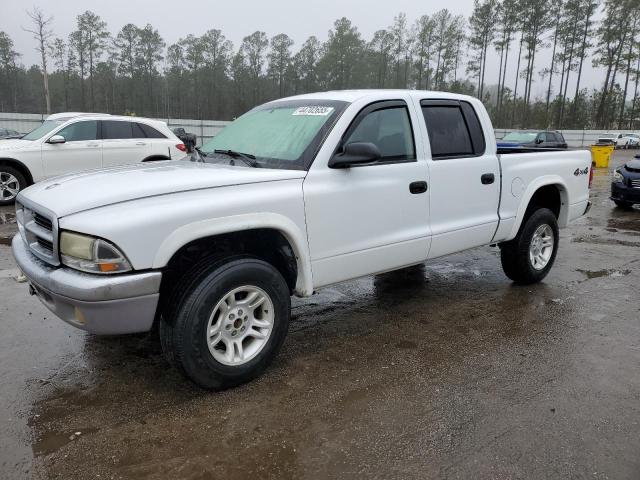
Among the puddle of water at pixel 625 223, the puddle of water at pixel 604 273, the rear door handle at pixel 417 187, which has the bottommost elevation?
the puddle of water at pixel 604 273

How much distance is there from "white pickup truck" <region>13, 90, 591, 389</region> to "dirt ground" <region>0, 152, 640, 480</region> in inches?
16.6

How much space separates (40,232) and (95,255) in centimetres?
66

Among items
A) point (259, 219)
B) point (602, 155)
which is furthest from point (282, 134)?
point (602, 155)

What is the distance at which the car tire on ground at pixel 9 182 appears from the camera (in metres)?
9.64

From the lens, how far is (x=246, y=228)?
310cm

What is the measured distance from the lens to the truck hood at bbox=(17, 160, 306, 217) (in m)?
2.88

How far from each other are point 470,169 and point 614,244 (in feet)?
15.8

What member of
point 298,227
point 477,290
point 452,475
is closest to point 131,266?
point 298,227

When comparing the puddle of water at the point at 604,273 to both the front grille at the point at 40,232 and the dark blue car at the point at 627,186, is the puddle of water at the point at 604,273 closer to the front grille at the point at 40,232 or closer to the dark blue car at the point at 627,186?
the front grille at the point at 40,232

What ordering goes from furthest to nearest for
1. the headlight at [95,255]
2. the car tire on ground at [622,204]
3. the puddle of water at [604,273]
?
the car tire on ground at [622,204] < the puddle of water at [604,273] < the headlight at [95,255]

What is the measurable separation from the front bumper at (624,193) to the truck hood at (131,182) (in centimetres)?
1031

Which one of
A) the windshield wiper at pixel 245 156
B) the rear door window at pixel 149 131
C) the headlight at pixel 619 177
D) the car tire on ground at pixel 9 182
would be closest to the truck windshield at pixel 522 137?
the headlight at pixel 619 177

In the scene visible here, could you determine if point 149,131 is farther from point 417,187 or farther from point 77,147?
point 417,187

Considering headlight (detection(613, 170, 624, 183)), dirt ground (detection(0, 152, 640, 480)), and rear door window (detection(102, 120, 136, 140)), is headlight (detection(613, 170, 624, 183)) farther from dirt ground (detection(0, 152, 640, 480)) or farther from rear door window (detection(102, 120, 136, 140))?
rear door window (detection(102, 120, 136, 140))
